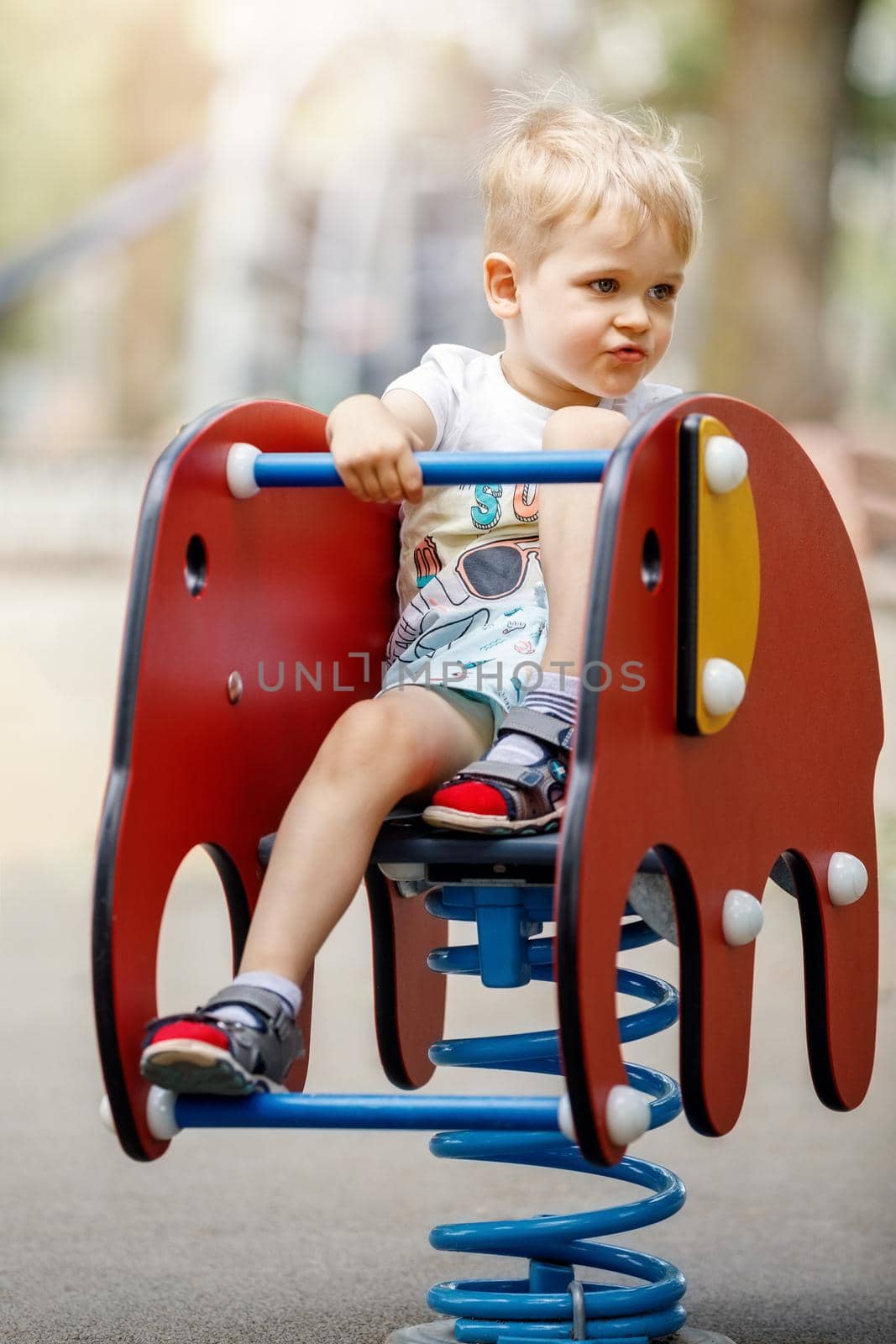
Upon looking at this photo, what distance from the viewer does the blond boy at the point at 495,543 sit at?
5.84 feet

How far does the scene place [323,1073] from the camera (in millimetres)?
3561

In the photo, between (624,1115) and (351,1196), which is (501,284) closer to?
(624,1115)

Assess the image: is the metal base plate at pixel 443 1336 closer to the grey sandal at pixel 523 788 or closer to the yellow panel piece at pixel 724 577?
the grey sandal at pixel 523 788

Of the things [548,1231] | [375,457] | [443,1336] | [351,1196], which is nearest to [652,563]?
[375,457]

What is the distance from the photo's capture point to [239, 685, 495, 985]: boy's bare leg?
1789mm

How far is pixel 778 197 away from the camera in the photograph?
755 centimetres

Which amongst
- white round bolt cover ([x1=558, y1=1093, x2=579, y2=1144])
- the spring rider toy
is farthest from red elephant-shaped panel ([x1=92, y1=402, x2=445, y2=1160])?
white round bolt cover ([x1=558, y1=1093, x2=579, y2=1144])

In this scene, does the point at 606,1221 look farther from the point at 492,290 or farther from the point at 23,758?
the point at 23,758

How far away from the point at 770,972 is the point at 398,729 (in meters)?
2.60

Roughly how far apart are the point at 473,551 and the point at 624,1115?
78 centimetres

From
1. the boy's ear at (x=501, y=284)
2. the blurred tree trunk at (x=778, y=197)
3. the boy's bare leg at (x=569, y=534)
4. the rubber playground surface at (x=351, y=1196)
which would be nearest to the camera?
the boy's bare leg at (x=569, y=534)

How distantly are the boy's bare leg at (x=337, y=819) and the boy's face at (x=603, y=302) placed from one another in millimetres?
485

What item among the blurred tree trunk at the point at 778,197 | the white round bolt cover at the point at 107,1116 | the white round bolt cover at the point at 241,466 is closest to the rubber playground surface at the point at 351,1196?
the white round bolt cover at the point at 107,1116

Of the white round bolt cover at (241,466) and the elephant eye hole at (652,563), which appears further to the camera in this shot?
the white round bolt cover at (241,466)
